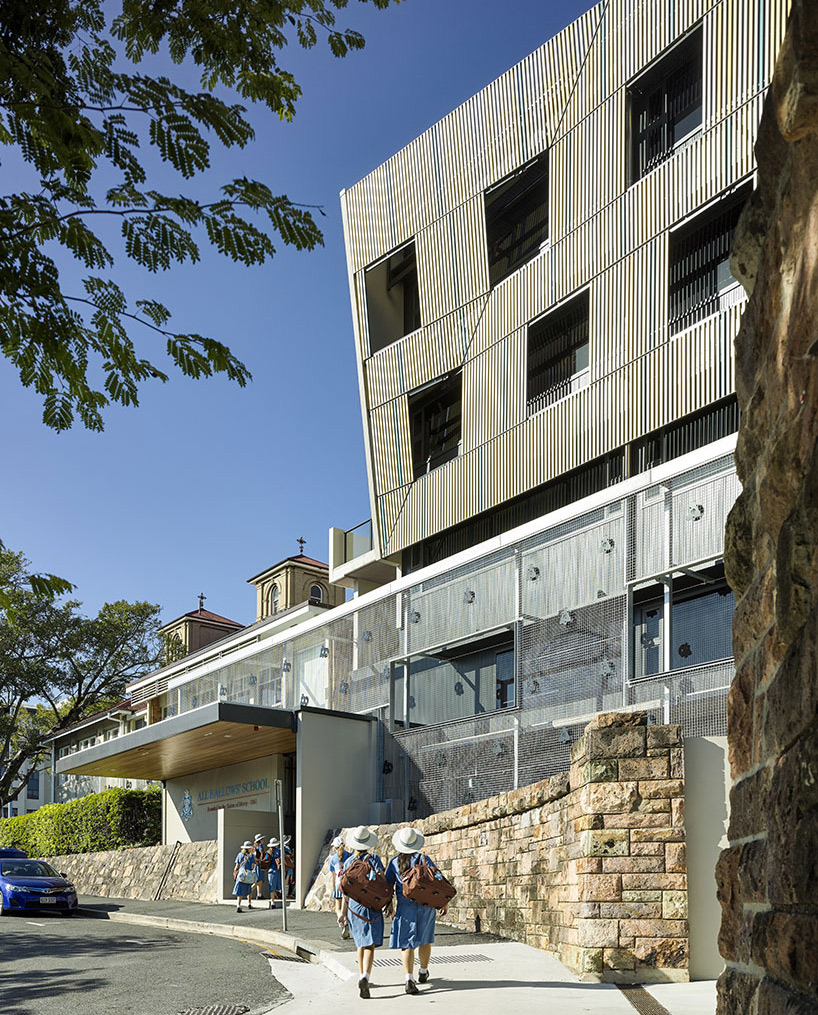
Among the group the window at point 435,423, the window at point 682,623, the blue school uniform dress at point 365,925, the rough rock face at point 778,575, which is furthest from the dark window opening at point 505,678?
the rough rock face at point 778,575

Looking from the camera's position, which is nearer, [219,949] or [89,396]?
[89,396]

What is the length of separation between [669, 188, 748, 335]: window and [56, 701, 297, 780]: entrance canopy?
12.4m

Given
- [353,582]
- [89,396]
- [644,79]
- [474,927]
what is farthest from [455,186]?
[89,396]

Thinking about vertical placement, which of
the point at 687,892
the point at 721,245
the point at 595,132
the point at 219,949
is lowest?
the point at 219,949

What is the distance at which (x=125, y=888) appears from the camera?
1224 inches

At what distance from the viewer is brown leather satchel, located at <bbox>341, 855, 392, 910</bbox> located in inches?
468

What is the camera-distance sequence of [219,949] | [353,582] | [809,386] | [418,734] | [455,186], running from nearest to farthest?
[809,386]
[219,949]
[418,734]
[455,186]
[353,582]

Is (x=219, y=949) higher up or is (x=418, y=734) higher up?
(x=418, y=734)

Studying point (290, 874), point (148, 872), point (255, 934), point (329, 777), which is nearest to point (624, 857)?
point (255, 934)

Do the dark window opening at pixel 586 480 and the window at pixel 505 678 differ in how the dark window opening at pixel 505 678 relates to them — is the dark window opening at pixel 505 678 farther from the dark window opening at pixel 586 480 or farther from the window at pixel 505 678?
the dark window opening at pixel 586 480

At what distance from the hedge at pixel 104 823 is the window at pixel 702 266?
25.9 m

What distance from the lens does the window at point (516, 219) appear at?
2797 cm

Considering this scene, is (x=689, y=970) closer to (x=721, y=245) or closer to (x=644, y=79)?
(x=721, y=245)

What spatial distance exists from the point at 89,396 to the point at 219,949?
12157 millimetres
